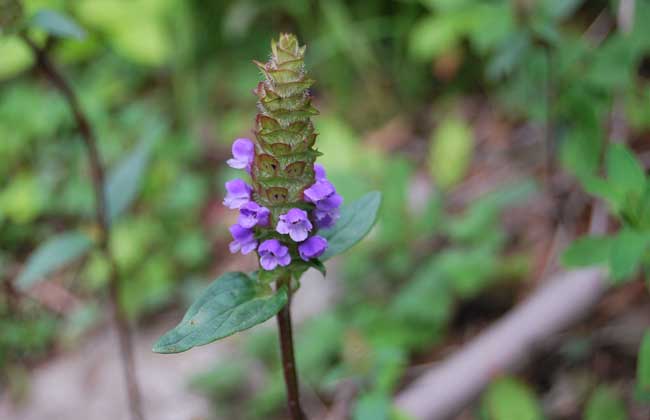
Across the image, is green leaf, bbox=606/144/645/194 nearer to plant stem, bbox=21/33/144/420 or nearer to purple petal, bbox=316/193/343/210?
purple petal, bbox=316/193/343/210

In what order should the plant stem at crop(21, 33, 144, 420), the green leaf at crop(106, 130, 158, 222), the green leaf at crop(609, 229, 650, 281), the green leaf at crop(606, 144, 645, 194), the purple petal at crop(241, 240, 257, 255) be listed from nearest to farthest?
the purple petal at crop(241, 240, 257, 255)
the green leaf at crop(609, 229, 650, 281)
the green leaf at crop(606, 144, 645, 194)
the plant stem at crop(21, 33, 144, 420)
the green leaf at crop(106, 130, 158, 222)

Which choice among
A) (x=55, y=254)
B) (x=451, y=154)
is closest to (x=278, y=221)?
(x=55, y=254)

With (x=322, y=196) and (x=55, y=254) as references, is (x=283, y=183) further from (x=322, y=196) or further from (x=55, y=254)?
(x=55, y=254)

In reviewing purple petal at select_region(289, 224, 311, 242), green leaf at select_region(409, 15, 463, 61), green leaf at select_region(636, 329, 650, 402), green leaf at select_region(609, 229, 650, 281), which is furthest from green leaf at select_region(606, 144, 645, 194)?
green leaf at select_region(409, 15, 463, 61)

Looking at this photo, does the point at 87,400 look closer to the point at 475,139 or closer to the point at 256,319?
the point at 256,319

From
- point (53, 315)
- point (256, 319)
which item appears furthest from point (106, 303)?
point (256, 319)

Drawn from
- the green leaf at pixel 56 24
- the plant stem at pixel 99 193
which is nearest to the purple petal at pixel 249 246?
the green leaf at pixel 56 24
